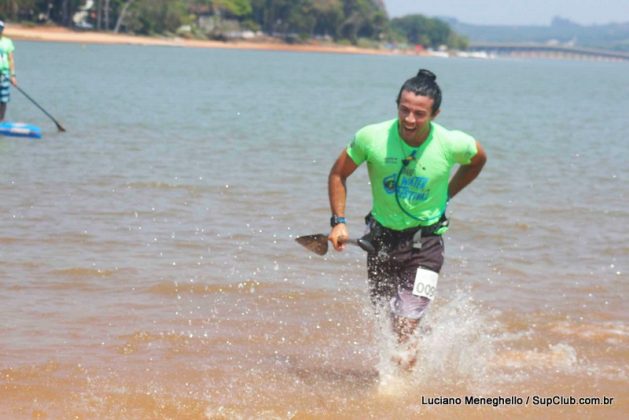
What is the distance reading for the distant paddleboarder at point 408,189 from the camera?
5172 mm

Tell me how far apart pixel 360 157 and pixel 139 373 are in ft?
5.66

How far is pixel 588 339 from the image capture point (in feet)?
22.1

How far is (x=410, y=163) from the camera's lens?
523cm

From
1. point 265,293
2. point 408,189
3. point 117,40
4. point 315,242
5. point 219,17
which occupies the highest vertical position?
point 408,189

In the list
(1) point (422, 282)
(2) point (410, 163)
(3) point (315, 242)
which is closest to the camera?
(2) point (410, 163)

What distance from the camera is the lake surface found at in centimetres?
554

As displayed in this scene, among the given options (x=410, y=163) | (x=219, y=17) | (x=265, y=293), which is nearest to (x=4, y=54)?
(x=265, y=293)

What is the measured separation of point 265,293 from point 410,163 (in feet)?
9.04

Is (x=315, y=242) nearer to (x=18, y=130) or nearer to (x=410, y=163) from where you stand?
(x=410, y=163)

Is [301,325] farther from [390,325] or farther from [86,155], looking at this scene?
[86,155]

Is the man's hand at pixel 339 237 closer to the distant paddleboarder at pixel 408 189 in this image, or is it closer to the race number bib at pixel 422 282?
the distant paddleboarder at pixel 408 189

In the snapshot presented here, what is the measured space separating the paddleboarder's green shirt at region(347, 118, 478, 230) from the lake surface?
708 mm

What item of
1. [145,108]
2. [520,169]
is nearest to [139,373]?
[520,169]

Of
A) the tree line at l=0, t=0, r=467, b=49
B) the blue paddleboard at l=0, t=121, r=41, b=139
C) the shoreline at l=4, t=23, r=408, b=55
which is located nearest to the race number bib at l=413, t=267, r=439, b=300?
the blue paddleboard at l=0, t=121, r=41, b=139
